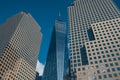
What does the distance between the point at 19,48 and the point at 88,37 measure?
6417cm

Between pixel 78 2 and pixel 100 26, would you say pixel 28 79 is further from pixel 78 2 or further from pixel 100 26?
pixel 78 2

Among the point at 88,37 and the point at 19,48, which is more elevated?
the point at 88,37

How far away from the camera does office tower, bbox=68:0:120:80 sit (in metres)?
87.8

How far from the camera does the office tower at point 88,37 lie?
288ft

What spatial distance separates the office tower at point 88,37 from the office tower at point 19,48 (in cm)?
4678

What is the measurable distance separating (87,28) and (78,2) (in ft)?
175

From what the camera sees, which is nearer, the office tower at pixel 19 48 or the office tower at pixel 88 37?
the office tower at pixel 88 37

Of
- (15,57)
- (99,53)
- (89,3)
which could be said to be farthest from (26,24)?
(99,53)

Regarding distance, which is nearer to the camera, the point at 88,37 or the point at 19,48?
the point at 88,37

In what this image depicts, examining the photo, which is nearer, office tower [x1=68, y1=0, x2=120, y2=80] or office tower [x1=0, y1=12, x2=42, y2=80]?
office tower [x1=68, y1=0, x2=120, y2=80]

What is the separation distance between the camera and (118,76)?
8000cm

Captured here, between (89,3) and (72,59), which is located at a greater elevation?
(89,3)

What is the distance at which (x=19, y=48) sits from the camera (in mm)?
143125

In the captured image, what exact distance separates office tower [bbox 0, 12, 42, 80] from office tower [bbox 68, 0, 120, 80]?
46777 mm
